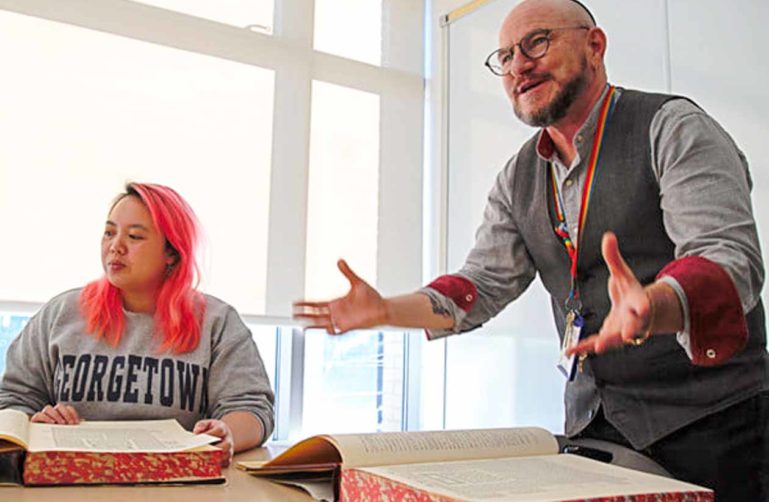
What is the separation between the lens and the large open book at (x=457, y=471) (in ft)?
2.60

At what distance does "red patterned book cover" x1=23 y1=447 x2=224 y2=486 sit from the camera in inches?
40.6

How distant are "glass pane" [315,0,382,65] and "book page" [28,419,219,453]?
239 centimetres

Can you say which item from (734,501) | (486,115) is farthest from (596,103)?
(486,115)

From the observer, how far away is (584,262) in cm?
145

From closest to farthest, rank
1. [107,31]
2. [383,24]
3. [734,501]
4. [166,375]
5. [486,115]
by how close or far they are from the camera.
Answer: [734,501]
[166,375]
[107,31]
[486,115]
[383,24]

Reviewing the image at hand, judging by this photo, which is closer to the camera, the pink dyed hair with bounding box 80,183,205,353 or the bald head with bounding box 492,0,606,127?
the bald head with bounding box 492,0,606,127

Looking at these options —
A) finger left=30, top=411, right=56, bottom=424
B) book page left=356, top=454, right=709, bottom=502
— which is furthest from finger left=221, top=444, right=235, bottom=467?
book page left=356, top=454, right=709, bottom=502

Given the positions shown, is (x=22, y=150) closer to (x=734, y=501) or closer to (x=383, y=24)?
(x=383, y=24)

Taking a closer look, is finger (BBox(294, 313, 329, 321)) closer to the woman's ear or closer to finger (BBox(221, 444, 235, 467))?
finger (BBox(221, 444, 235, 467))

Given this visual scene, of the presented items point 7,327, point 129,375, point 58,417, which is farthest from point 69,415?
point 7,327

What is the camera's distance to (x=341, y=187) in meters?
3.40

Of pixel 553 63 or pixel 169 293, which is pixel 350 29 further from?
pixel 553 63

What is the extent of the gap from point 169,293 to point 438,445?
3.63 ft

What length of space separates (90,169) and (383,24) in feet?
4.86
